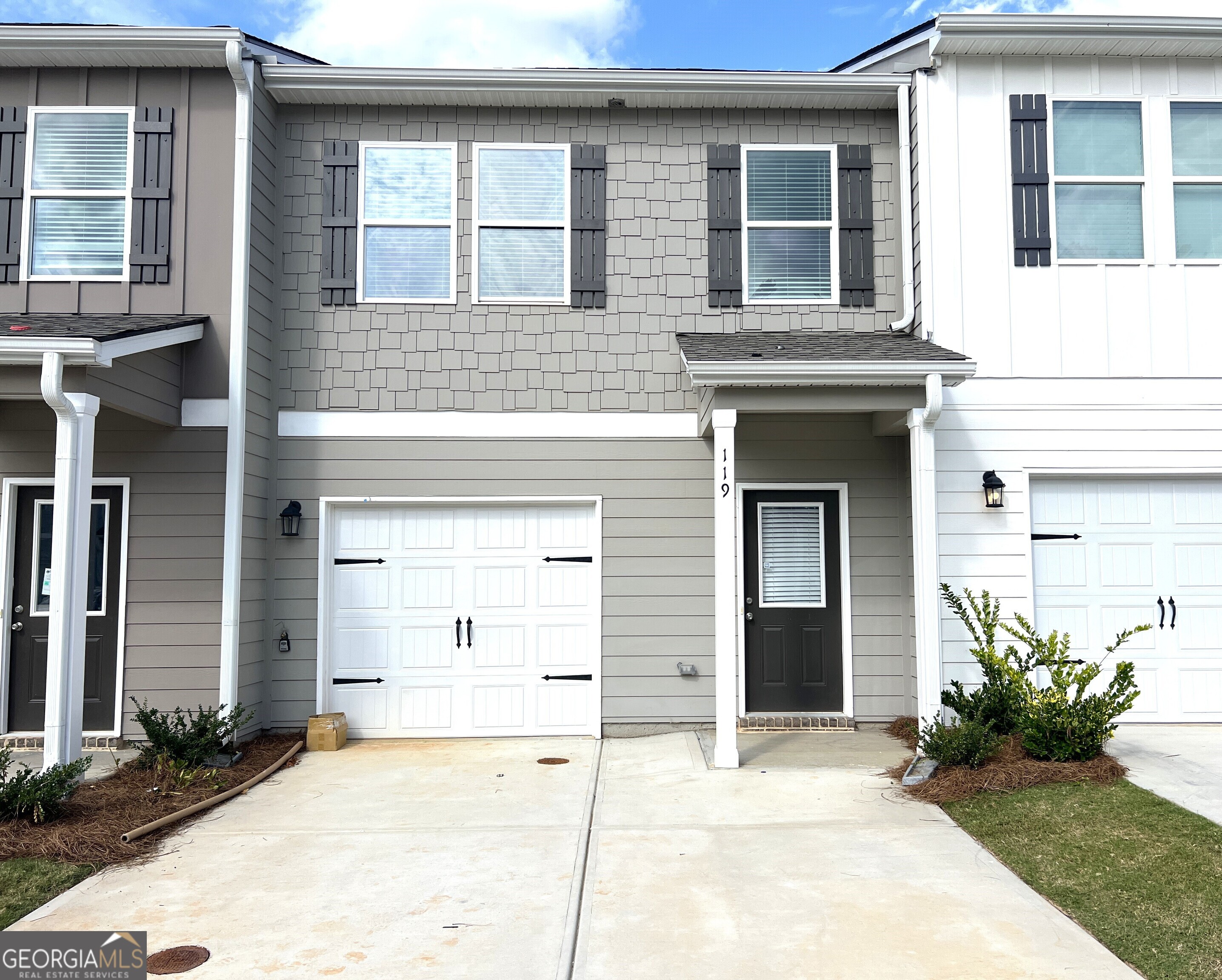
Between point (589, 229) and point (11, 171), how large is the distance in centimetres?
448

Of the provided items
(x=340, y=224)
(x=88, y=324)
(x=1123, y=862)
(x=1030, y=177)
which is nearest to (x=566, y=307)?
(x=340, y=224)

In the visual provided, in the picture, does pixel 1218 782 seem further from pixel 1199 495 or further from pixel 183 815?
pixel 183 815

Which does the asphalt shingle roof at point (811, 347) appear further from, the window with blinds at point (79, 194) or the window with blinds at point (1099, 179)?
the window with blinds at point (79, 194)

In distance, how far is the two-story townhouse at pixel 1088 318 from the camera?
272 inches

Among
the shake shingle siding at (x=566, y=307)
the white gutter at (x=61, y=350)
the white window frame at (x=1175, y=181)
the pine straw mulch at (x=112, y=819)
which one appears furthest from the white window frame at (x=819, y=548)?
the white gutter at (x=61, y=350)

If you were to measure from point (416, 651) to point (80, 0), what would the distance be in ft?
48.9

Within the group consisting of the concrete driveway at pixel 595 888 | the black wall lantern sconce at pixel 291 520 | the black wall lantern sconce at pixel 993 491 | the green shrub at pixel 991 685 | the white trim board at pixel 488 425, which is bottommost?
the concrete driveway at pixel 595 888

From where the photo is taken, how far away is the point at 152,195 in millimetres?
6820

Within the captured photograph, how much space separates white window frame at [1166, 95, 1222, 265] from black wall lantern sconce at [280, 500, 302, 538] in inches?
279

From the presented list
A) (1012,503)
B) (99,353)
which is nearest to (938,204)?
(1012,503)

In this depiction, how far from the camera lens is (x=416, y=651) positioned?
285 inches

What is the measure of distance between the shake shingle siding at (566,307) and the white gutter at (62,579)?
1924mm

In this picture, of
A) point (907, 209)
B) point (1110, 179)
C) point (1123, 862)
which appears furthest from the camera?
point (907, 209)

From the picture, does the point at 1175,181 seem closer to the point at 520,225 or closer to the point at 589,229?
the point at 589,229
